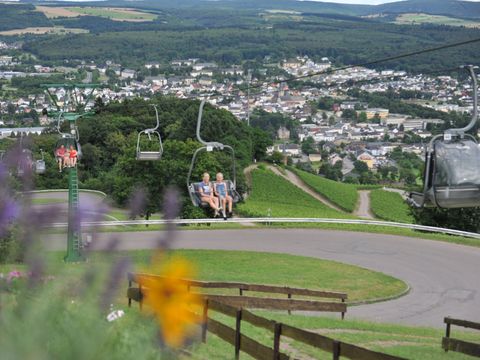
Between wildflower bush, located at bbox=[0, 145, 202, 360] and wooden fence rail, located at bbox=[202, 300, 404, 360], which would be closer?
wildflower bush, located at bbox=[0, 145, 202, 360]

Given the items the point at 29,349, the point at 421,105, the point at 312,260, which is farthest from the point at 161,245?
the point at 421,105

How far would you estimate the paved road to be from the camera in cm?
1978

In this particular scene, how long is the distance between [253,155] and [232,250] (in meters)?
60.8

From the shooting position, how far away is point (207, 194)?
66.5 feet

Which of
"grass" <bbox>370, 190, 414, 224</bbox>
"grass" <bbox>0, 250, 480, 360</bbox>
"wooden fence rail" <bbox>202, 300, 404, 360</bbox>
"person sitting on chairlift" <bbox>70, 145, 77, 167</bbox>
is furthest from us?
"grass" <bbox>370, 190, 414, 224</bbox>

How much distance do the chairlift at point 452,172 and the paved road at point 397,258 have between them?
5374 mm

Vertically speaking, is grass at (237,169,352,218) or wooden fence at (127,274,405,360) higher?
wooden fence at (127,274,405,360)

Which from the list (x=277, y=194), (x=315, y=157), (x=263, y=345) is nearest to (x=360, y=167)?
(x=315, y=157)

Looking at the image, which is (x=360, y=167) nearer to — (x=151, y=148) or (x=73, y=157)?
(x=151, y=148)

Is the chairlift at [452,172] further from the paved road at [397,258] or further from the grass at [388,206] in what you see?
the grass at [388,206]

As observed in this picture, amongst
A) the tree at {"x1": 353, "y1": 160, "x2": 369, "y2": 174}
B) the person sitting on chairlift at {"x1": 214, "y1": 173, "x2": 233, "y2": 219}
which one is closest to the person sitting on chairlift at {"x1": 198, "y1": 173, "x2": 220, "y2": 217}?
the person sitting on chairlift at {"x1": 214, "y1": 173, "x2": 233, "y2": 219}

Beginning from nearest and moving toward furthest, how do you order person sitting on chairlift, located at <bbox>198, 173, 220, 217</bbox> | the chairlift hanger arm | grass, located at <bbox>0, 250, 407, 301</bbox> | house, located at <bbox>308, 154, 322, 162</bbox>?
the chairlift hanger arm
person sitting on chairlift, located at <bbox>198, 173, 220, 217</bbox>
grass, located at <bbox>0, 250, 407, 301</bbox>
house, located at <bbox>308, 154, 322, 162</bbox>

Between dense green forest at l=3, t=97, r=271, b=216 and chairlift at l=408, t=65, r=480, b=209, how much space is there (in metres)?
26.6

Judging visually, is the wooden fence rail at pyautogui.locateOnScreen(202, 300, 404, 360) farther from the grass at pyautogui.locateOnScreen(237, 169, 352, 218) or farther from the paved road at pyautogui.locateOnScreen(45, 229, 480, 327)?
the grass at pyautogui.locateOnScreen(237, 169, 352, 218)
